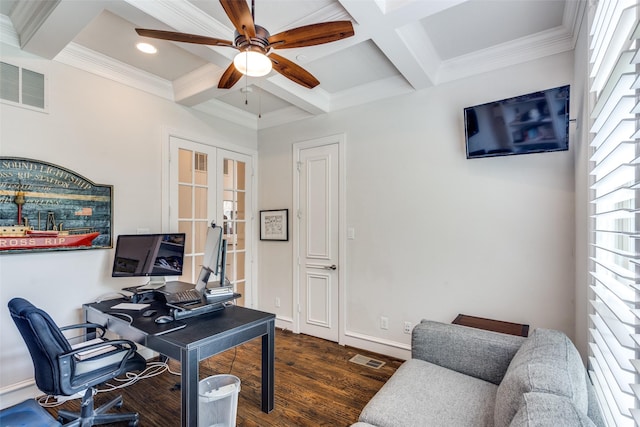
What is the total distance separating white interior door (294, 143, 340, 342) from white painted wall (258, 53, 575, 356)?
0.19m

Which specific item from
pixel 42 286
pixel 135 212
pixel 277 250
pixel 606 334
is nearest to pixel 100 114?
pixel 135 212

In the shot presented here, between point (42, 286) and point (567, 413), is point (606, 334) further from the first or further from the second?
point (42, 286)

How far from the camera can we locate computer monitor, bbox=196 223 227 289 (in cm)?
238

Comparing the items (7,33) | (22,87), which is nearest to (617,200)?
(22,87)

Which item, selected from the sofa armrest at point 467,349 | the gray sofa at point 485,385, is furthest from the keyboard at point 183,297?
the sofa armrest at point 467,349

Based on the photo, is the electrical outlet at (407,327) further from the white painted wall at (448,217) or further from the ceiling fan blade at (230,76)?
the ceiling fan blade at (230,76)

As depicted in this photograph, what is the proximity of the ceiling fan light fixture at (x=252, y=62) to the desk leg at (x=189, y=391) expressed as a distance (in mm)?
1647

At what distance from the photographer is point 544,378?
1.27 metres

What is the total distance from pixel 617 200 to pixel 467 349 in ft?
4.03

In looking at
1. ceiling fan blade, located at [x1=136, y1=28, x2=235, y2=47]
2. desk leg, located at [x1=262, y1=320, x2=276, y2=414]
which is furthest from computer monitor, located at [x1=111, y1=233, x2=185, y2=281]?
ceiling fan blade, located at [x1=136, y1=28, x2=235, y2=47]

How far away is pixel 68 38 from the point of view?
2238 mm

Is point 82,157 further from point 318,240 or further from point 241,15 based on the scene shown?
point 318,240

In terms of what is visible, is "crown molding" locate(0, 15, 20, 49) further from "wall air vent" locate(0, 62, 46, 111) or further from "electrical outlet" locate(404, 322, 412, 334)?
"electrical outlet" locate(404, 322, 412, 334)

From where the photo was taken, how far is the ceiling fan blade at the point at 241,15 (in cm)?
149
